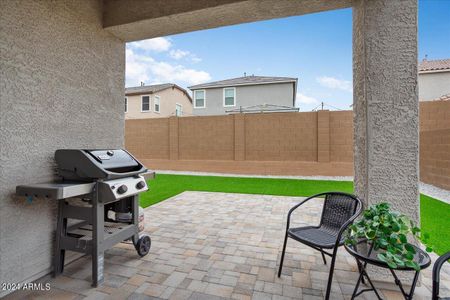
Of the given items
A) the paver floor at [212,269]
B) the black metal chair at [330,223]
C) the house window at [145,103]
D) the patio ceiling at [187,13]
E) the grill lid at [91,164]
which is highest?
the house window at [145,103]

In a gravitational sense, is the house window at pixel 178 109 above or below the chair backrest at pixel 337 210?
above

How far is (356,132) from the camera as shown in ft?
8.17

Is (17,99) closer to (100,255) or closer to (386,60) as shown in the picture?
(100,255)

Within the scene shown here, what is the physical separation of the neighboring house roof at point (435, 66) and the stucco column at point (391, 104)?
16.1m

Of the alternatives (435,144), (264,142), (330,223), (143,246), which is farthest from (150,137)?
(435,144)

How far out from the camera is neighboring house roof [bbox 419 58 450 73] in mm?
14102

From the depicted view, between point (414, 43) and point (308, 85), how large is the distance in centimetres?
1557

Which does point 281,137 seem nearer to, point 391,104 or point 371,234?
point 391,104

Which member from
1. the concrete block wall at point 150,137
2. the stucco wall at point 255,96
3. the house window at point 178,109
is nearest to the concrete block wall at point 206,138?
the concrete block wall at point 150,137

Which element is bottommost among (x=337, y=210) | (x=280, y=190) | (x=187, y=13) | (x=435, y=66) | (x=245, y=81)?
(x=280, y=190)

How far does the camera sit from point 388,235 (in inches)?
62.4

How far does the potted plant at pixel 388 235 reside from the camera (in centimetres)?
146

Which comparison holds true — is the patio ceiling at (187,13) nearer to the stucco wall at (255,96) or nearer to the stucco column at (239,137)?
the stucco column at (239,137)

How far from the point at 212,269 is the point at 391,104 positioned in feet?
7.97
